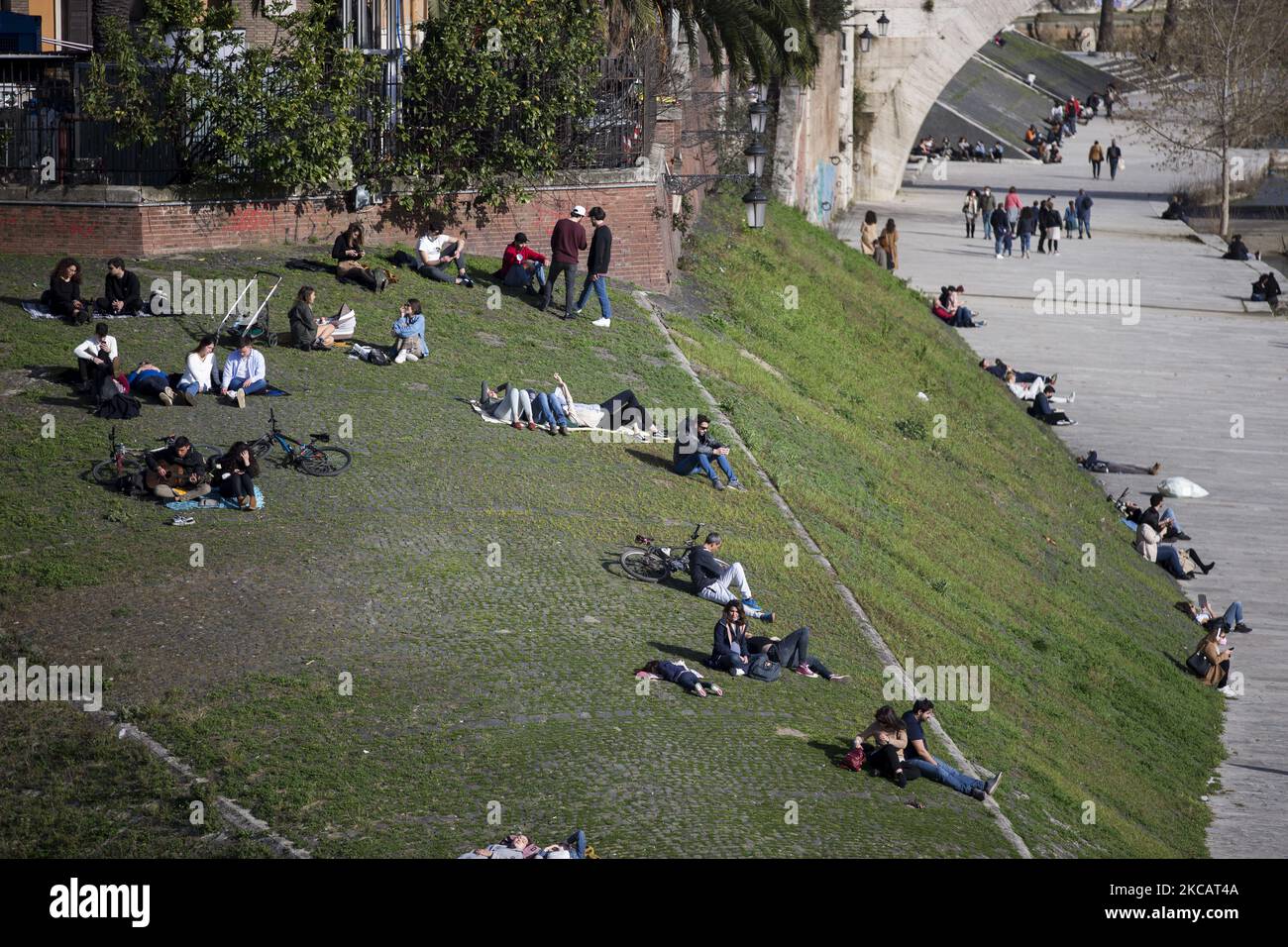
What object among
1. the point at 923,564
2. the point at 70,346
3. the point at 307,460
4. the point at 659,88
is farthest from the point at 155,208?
the point at 923,564

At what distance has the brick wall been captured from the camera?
86.2ft

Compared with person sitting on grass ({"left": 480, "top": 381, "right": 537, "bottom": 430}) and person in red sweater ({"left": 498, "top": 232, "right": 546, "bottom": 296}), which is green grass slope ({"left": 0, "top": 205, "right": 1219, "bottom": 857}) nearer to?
person sitting on grass ({"left": 480, "top": 381, "right": 537, "bottom": 430})

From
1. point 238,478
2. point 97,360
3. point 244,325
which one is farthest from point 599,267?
point 238,478

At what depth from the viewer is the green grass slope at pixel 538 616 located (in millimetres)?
14711

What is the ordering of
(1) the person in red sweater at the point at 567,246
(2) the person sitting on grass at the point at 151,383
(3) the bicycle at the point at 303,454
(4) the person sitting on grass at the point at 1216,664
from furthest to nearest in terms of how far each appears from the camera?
(1) the person in red sweater at the point at 567,246, (4) the person sitting on grass at the point at 1216,664, (2) the person sitting on grass at the point at 151,383, (3) the bicycle at the point at 303,454

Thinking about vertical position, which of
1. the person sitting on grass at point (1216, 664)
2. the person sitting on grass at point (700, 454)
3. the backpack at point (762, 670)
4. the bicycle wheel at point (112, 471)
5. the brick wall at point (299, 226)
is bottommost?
the person sitting on grass at point (1216, 664)

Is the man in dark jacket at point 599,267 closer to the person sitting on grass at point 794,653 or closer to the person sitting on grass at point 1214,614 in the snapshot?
the person sitting on grass at point 794,653

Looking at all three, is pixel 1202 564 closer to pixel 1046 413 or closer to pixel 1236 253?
pixel 1046 413

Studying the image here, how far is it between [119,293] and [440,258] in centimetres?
579

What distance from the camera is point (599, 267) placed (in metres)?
27.3

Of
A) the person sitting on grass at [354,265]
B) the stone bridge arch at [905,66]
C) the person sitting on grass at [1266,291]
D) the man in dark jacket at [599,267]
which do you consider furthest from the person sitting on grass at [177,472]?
the stone bridge arch at [905,66]

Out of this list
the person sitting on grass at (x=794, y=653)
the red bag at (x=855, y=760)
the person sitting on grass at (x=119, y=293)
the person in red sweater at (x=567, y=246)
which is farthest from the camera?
the person in red sweater at (x=567, y=246)

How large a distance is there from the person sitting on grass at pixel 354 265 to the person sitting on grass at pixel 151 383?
5277mm
